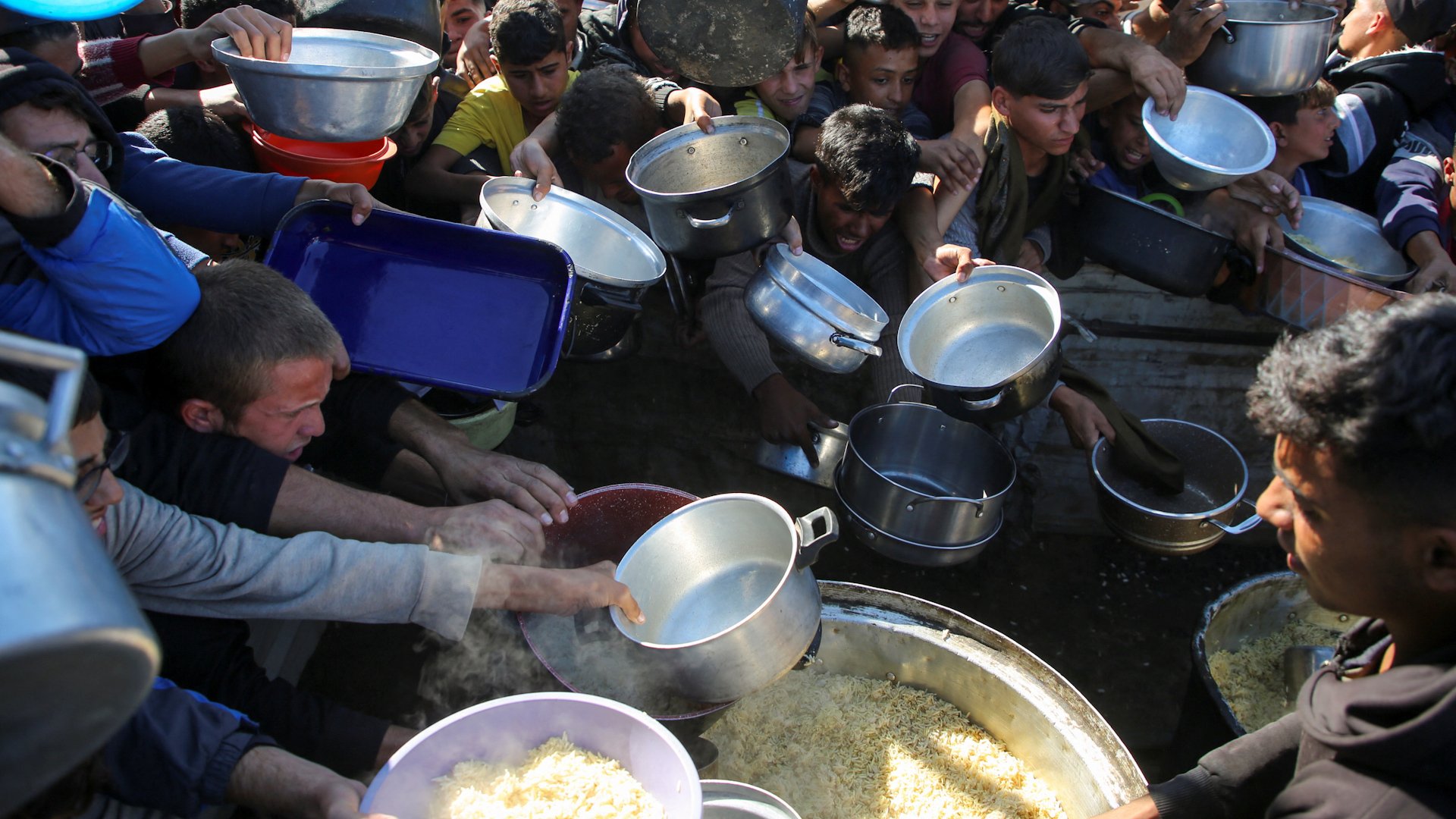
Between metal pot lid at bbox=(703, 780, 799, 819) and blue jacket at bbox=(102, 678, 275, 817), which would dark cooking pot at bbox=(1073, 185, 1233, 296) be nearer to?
metal pot lid at bbox=(703, 780, 799, 819)

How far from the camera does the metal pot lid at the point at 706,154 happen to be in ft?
10.8

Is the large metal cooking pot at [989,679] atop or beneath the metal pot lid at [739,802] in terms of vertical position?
beneath

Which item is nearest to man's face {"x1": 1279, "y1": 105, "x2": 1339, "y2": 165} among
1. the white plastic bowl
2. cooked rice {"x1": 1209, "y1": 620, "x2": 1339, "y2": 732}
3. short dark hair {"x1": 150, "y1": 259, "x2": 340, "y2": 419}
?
cooked rice {"x1": 1209, "y1": 620, "x2": 1339, "y2": 732}

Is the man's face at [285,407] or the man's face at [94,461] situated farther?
the man's face at [285,407]

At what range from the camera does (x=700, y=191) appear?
113 inches

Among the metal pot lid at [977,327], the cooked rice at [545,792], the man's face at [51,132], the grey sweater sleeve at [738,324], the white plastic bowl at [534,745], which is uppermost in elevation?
the man's face at [51,132]

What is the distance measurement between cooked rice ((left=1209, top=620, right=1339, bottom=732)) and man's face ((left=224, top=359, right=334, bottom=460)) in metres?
2.88

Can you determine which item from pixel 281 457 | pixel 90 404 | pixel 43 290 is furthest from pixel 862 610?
pixel 43 290

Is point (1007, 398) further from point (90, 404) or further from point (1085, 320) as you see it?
point (90, 404)

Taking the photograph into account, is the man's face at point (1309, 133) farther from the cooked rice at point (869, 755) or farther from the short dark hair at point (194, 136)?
the short dark hair at point (194, 136)

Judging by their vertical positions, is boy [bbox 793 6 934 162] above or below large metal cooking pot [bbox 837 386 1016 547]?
above

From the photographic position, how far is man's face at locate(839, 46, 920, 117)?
397cm

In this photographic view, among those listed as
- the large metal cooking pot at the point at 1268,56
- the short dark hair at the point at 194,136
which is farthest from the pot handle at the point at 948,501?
the short dark hair at the point at 194,136

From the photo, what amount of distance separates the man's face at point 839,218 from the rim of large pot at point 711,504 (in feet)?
5.24
